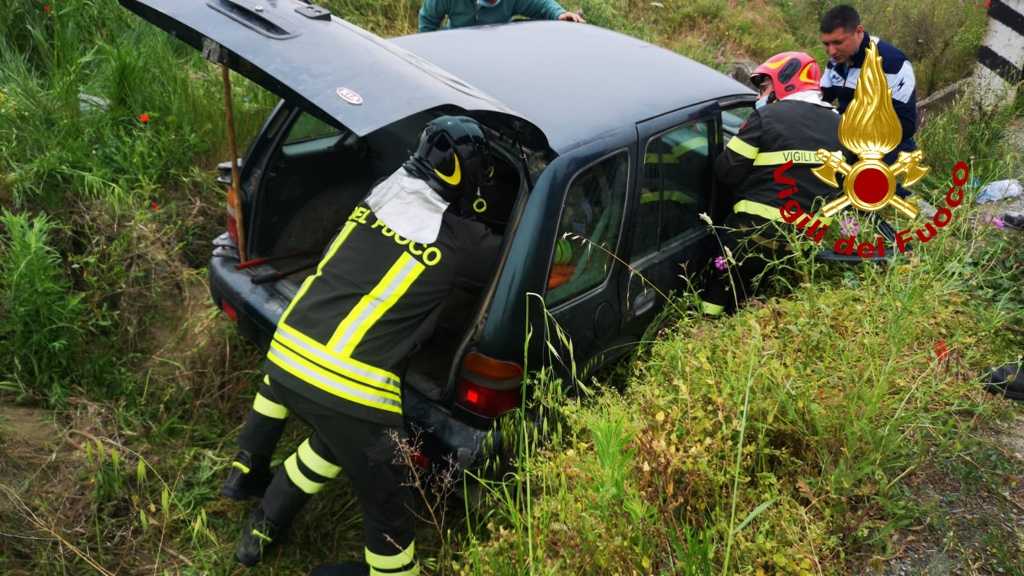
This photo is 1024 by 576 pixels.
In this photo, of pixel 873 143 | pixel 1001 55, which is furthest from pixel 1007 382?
pixel 1001 55

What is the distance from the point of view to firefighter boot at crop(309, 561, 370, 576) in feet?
8.61

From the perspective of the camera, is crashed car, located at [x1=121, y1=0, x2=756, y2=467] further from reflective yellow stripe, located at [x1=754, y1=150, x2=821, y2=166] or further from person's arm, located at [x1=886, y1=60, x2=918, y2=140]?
person's arm, located at [x1=886, y1=60, x2=918, y2=140]

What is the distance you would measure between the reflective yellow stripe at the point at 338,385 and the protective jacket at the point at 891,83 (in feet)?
10.5

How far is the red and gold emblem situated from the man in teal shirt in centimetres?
249

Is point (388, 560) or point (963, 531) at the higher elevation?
point (963, 531)

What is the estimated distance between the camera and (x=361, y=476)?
245 centimetres

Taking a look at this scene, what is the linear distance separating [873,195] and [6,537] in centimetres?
356

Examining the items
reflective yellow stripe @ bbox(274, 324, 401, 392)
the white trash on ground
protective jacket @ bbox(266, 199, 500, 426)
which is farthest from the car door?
the white trash on ground

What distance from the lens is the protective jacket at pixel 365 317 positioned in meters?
2.37

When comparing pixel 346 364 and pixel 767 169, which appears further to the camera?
pixel 767 169

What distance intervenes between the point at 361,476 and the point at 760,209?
216 cm

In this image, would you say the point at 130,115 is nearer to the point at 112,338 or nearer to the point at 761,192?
the point at 112,338

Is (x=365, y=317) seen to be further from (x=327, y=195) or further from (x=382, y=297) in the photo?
(x=327, y=195)

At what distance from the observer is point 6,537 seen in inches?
104
